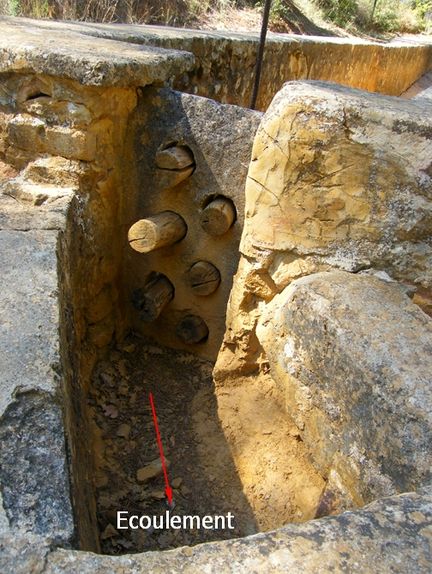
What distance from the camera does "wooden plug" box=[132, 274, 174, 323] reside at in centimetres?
276

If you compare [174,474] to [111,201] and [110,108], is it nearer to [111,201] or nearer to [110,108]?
[111,201]

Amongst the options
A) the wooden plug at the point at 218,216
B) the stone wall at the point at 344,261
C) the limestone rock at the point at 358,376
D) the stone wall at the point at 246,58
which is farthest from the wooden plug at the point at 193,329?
the stone wall at the point at 246,58

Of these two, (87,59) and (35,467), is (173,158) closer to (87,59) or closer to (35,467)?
(87,59)

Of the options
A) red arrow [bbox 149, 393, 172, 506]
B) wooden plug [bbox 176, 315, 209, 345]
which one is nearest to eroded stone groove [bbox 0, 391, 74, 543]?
red arrow [bbox 149, 393, 172, 506]

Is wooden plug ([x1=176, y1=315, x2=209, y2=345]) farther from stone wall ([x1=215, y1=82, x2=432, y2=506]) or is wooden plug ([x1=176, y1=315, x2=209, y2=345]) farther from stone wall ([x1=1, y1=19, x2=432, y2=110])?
stone wall ([x1=1, y1=19, x2=432, y2=110])

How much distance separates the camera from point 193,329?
286 centimetres

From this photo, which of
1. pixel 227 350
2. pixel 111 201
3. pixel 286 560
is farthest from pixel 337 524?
pixel 111 201

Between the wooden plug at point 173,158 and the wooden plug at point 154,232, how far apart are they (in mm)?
245

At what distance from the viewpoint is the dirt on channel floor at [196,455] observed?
198 cm

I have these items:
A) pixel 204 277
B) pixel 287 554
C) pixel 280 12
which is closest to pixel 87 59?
pixel 204 277

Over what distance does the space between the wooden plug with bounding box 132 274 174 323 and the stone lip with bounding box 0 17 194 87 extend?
38.1 inches

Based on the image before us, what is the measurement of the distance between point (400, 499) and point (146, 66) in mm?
1954

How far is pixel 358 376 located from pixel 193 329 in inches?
56.0

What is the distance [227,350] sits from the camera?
2453 mm
